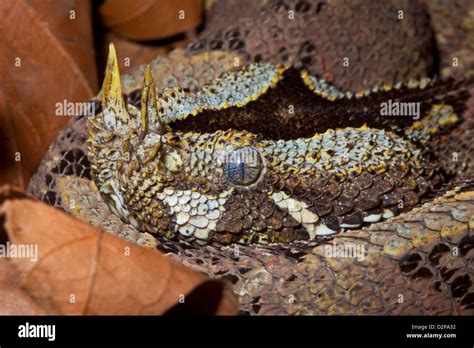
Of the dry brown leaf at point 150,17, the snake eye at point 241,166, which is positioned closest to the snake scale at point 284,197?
the snake eye at point 241,166

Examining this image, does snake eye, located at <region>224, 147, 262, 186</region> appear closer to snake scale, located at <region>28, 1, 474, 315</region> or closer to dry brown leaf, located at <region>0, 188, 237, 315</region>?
snake scale, located at <region>28, 1, 474, 315</region>

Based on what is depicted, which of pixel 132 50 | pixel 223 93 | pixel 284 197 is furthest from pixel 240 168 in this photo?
pixel 132 50

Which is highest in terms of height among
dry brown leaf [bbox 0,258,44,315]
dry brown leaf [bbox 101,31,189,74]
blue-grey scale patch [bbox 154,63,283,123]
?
dry brown leaf [bbox 101,31,189,74]

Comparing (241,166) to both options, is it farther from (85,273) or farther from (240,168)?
(85,273)

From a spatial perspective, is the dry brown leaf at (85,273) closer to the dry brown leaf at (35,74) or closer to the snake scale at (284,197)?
the snake scale at (284,197)

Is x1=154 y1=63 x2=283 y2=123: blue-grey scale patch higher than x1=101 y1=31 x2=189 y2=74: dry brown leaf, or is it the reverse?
x1=101 y1=31 x2=189 y2=74: dry brown leaf

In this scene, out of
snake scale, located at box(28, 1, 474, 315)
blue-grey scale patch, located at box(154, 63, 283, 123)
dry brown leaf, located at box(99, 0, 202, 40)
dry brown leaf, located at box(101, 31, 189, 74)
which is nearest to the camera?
snake scale, located at box(28, 1, 474, 315)

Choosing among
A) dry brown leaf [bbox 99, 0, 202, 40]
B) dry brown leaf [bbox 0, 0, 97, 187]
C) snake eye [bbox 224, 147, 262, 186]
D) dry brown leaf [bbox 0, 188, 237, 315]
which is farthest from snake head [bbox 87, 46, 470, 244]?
dry brown leaf [bbox 99, 0, 202, 40]
